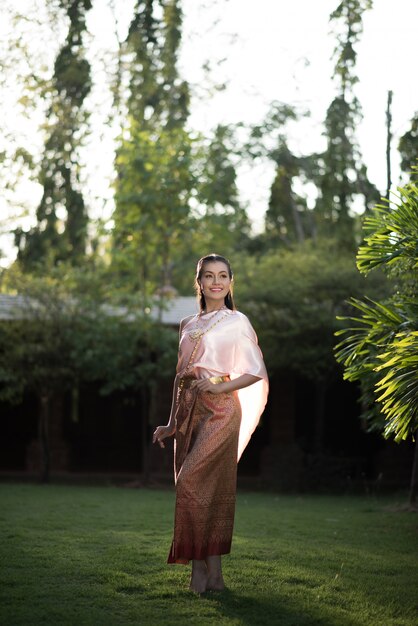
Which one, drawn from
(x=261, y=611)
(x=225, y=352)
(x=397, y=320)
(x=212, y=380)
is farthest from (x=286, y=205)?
(x=261, y=611)

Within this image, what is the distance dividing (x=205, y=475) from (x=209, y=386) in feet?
1.71

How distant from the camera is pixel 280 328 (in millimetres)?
15297

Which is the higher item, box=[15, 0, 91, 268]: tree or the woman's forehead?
box=[15, 0, 91, 268]: tree

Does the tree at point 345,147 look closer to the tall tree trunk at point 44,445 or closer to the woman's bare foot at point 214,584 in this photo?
the tall tree trunk at point 44,445

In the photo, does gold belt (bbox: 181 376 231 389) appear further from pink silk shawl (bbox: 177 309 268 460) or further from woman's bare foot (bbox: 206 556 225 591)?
woman's bare foot (bbox: 206 556 225 591)

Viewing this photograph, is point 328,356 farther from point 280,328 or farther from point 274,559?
point 274,559

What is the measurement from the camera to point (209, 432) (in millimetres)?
5379

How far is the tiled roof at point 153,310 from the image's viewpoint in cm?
1585

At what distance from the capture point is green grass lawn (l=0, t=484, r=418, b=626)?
4941 mm

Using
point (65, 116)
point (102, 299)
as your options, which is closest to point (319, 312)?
point (102, 299)

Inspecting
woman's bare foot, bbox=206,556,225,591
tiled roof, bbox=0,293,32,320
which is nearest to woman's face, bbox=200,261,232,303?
woman's bare foot, bbox=206,556,225,591

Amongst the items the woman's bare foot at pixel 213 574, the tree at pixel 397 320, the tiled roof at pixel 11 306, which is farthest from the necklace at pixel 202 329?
the tiled roof at pixel 11 306

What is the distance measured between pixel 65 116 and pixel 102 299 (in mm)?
10274

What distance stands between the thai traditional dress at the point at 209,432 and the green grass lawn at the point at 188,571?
38 centimetres
